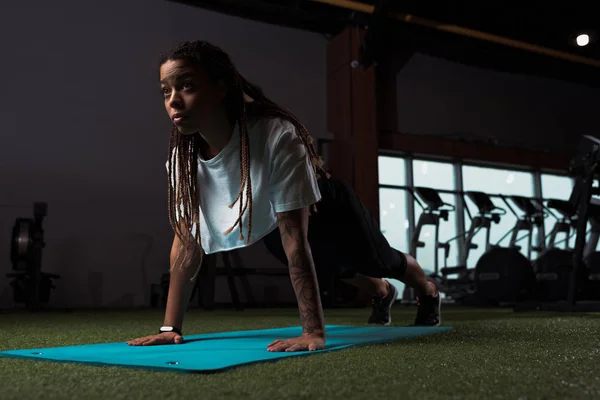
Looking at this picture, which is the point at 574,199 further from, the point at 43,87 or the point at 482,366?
the point at 43,87

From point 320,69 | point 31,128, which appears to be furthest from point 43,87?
point 320,69

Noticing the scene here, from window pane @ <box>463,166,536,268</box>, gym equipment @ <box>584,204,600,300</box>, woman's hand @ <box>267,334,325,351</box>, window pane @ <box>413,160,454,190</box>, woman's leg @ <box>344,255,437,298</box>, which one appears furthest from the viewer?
window pane @ <box>463,166,536,268</box>

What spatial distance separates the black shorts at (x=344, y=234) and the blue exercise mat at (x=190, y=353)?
0.83ft

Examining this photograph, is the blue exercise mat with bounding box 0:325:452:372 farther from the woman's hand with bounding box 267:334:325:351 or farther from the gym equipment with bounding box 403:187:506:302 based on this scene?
the gym equipment with bounding box 403:187:506:302

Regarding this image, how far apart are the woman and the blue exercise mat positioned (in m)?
0.08

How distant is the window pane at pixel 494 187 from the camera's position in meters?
8.82

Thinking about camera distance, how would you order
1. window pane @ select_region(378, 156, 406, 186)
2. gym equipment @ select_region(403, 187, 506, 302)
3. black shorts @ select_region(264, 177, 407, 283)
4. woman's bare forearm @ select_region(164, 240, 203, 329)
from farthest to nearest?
window pane @ select_region(378, 156, 406, 186)
gym equipment @ select_region(403, 187, 506, 302)
black shorts @ select_region(264, 177, 407, 283)
woman's bare forearm @ select_region(164, 240, 203, 329)

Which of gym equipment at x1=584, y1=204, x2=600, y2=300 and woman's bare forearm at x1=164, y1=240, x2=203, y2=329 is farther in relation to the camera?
gym equipment at x1=584, y1=204, x2=600, y2=300

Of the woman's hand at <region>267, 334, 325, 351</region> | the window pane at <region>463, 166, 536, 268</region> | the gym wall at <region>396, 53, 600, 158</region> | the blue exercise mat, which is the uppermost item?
the gym wall at <region>396, 53, 600, 158</region>

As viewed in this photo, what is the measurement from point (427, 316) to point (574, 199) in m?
2.49

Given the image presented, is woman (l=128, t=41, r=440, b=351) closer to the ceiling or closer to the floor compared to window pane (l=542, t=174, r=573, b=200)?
closer to the floor

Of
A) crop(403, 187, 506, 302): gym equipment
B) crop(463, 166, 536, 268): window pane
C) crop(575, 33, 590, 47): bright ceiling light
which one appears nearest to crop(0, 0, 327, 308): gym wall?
crop(403, 187, 506, 302): gym equipment

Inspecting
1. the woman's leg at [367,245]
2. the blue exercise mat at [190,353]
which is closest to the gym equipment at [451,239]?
the woman's leg at [367,245]

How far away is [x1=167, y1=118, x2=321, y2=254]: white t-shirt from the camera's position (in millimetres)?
1579
